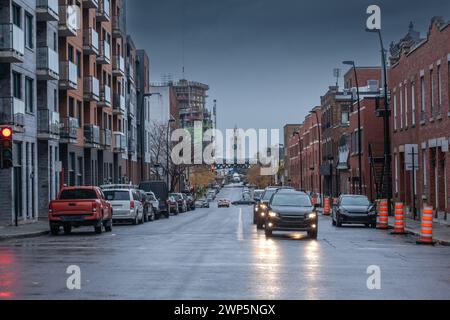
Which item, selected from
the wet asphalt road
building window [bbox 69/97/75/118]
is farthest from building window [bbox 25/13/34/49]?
the wet asphalt road

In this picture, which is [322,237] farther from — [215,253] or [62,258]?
[62,258]

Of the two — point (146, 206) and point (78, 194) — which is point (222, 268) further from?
point (146, 206)

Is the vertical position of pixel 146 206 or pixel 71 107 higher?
pixel 71 107

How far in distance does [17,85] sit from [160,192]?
20.3 metres

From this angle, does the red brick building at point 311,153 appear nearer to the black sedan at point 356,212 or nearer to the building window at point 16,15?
the black sedan at point 356,212

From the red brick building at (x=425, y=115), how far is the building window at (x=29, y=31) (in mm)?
19814

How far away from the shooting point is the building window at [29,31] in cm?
4444

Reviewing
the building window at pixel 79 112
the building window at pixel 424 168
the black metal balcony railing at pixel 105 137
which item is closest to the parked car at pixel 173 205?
the black metal balcony railing at pixel 105 137

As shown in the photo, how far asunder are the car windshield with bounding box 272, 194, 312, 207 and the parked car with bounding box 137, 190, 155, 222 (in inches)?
623

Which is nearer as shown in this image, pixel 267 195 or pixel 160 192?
pixel 267 195

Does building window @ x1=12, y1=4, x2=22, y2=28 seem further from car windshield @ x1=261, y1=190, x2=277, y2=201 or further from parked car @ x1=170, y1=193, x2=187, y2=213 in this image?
parked car @ x1=170, y1=193, x2=187, y2=213

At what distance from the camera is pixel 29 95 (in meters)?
45.2

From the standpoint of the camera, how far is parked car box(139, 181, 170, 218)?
60438 millimetres

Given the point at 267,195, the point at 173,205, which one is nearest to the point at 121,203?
the point at 267,195
